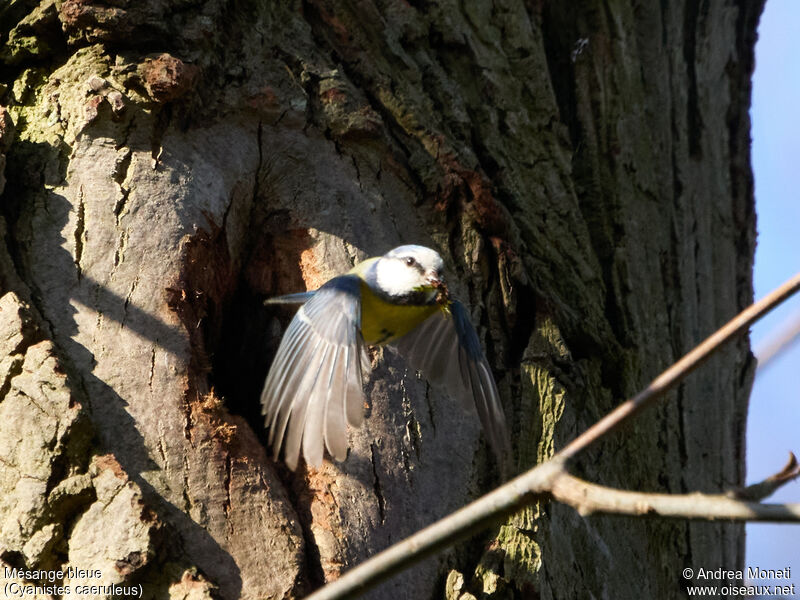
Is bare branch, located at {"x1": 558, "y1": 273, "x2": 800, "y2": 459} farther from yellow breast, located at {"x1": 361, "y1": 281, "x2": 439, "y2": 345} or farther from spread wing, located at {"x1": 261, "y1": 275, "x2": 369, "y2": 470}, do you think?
yellow breast, located at {"x1": 361, "y1": 281, "x2": 439, "y2": 345}

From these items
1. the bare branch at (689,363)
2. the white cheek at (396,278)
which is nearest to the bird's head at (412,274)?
the white cheek at (396,278)

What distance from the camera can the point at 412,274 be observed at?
225cm

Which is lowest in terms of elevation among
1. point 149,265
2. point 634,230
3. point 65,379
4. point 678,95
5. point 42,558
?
point 42,558

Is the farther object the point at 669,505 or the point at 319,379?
the point at 319,379

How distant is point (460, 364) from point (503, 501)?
1328mm

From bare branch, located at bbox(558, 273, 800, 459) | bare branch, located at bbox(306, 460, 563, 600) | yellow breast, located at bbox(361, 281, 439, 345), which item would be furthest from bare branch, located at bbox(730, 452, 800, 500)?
yellow breast, located at bbox(361, 281, 439, 345)

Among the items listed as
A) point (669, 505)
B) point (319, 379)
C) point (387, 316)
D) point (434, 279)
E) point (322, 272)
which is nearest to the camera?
point (669, 505)

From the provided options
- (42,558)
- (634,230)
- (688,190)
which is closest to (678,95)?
(688,190)

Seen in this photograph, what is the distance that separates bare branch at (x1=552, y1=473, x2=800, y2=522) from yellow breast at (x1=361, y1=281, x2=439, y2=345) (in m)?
1.59

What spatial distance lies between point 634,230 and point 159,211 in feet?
5.20

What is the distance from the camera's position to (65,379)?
181 centimetres

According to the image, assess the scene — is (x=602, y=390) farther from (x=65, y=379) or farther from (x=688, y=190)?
(x=65, y=379)

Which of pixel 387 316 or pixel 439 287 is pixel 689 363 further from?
pixel 387 316

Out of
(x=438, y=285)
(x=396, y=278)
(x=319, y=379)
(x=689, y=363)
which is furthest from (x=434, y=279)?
Result: (x=689, y=363)
